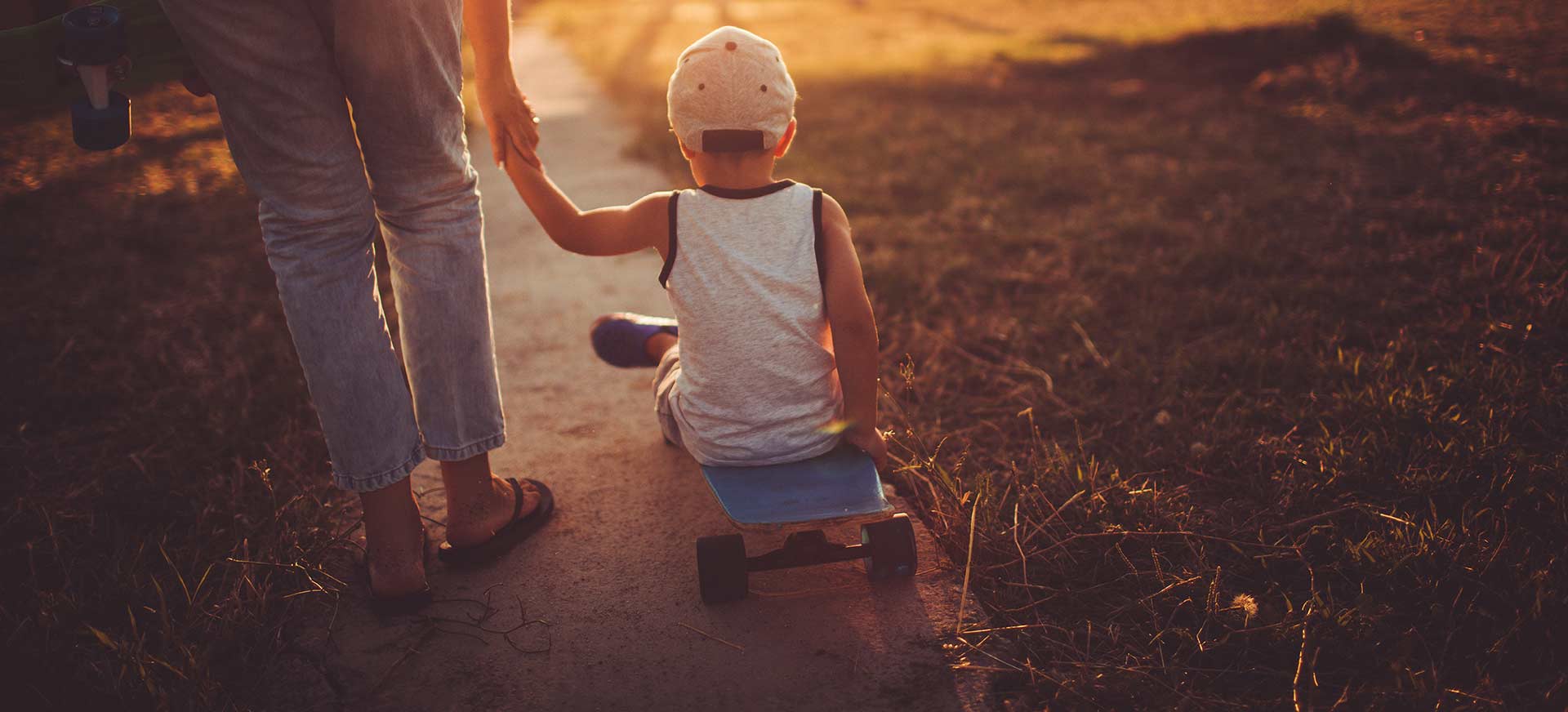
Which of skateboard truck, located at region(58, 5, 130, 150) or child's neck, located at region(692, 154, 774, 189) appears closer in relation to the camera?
skateboard truck, located at region(58, 5, 130, 150)

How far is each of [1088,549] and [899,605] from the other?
1.41 feet

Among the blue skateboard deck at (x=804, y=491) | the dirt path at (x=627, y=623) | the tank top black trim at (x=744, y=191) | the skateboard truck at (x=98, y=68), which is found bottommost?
the dirt path at (x=627, y=623)

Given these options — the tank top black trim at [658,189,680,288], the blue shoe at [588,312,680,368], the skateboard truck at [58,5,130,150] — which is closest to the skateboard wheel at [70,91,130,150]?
the skateboard truck at [58,5,130,150]

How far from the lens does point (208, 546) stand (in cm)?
199

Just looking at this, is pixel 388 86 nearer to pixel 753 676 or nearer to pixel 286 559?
pixel 286 559

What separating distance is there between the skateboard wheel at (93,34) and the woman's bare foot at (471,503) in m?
0.91

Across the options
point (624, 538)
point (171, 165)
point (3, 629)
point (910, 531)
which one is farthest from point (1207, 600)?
point (171, 165)

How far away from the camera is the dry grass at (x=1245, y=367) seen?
1696 mm

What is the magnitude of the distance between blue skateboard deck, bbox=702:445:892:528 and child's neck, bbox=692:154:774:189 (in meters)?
0.59

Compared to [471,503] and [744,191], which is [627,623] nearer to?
[471,503]

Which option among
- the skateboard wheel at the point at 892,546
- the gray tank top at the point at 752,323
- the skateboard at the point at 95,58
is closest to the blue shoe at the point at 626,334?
the gray tank top at the point at 752,323

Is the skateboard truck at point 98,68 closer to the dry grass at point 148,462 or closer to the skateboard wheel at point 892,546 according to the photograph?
the dry grass at point 148,462

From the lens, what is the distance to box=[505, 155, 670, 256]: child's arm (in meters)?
1.92

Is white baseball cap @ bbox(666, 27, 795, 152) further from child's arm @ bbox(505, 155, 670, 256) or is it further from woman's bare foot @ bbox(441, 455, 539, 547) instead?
woman's bare foot @ bbox(441, 455, 539, 547)
